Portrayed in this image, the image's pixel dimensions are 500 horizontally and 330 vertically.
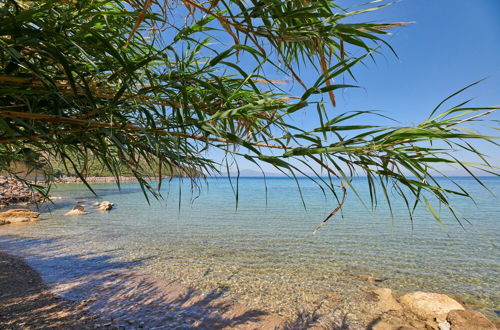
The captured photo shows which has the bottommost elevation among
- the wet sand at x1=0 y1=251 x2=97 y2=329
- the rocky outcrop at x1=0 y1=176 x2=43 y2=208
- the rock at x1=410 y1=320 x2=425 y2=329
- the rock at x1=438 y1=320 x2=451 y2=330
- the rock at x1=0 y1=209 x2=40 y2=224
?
the rock at x1=410 y1=320 x2=425 y2=329

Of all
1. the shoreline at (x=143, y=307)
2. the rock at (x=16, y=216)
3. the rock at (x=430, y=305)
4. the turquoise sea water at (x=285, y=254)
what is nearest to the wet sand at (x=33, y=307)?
the shoreline at (x=143, y=307)

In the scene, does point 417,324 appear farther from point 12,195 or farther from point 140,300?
point 12,195

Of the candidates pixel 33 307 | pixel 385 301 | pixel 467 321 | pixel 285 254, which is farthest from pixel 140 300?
pixel 467 321

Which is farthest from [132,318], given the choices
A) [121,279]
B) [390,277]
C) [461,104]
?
[390,277]

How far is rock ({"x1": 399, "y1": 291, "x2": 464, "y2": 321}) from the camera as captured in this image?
506 centimetres

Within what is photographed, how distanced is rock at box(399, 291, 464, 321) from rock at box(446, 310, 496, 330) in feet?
0.54

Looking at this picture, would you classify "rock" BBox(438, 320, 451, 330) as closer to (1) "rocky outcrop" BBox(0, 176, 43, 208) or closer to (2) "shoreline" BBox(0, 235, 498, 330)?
(2) "shoreline" BBox(0, 235, 498, 330)

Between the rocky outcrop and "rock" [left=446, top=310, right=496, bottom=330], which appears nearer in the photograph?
"rock" [left=446, top=310, right=496, bottom=330]

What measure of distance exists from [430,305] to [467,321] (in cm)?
57

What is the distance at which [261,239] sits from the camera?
11.2m

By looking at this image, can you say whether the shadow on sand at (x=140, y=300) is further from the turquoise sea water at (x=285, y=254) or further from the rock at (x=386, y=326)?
the rock at (x=386, y=326)

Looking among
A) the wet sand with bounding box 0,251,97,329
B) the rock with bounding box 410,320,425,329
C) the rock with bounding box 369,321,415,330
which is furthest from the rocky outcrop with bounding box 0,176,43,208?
the rock with bounding box 410,320,425,329

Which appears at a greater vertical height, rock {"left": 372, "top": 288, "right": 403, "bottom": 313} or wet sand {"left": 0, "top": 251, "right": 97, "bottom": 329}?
wet sand {"left": 0, "top": 251, "right": 97, "bottom": 329}

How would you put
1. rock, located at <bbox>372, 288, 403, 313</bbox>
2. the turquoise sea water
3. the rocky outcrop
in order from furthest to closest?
the rocky outcrop
the turquoise sea water
rock, located at <bbox>372, 288, 403, 313</bbox>
